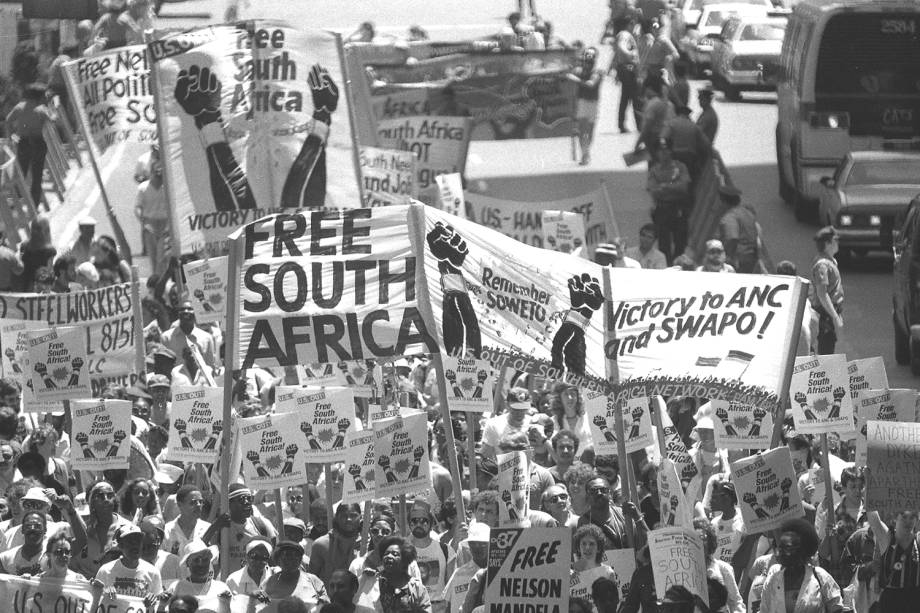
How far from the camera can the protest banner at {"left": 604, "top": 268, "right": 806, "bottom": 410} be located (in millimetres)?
12859

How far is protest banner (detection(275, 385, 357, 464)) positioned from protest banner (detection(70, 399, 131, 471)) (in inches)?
37.9

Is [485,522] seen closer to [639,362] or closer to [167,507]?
[639,362]

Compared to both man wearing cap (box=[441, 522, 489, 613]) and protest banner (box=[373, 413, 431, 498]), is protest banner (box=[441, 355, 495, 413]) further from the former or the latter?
man wearing cap (box=[441, 522, 489, 613])

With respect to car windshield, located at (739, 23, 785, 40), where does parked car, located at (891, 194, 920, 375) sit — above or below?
above

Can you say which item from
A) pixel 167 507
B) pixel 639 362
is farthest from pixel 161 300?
pixel 639 362

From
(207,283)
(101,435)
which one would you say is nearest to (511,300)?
(101,435)

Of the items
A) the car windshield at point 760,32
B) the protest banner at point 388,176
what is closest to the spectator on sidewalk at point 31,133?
the protest banner at point 388,176

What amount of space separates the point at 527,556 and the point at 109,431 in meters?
3.73

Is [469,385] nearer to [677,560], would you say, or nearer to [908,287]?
[677,560]

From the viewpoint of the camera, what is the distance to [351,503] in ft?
44.3

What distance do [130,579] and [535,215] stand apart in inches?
343

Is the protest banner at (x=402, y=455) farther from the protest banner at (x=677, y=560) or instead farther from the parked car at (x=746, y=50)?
the parked car at (x=746, y=50)

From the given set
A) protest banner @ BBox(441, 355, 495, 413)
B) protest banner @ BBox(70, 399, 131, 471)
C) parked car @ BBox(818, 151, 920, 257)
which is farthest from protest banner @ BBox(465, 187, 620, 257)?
protest banner @ BBox(70, 399, 131, 471)

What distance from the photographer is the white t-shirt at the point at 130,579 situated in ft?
39.5
